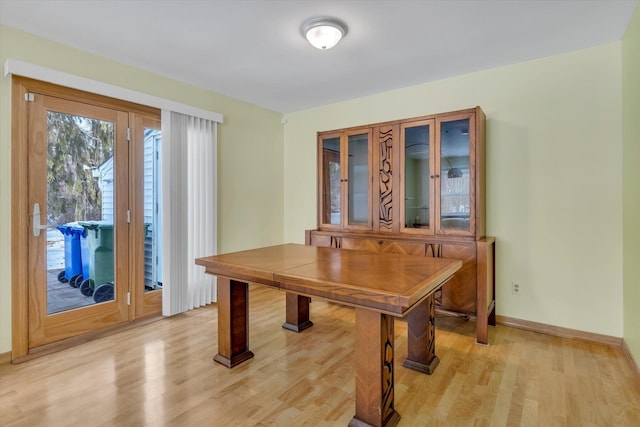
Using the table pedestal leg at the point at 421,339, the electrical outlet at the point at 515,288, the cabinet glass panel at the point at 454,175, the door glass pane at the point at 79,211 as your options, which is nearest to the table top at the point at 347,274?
the table pedestal leg at the point at 421,339

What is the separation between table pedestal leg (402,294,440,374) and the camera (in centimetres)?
213

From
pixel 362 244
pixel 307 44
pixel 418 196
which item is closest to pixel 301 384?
pixel 362 244

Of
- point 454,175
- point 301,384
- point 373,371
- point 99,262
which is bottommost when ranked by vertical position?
point 301,384

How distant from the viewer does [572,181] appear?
2.66 meters

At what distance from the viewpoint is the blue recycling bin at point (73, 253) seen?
2.60m

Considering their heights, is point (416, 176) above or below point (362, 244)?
above

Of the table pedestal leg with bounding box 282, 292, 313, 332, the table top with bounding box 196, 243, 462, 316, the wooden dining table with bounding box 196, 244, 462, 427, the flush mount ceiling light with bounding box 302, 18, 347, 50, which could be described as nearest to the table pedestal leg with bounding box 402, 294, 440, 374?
the wooden dining table with bounding box 196, 244, 462, 427

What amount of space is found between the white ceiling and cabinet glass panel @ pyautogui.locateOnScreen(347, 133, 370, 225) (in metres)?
0.66

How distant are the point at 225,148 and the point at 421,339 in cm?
297

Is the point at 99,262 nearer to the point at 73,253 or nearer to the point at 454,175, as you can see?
the point at 73,253

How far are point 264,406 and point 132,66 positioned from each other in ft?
10.0

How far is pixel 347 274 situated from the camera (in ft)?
5.82

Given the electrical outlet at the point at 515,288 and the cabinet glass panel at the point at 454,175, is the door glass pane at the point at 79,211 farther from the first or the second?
the electrical outlet at the point at 515,288

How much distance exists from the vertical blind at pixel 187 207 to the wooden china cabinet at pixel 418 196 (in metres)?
1.22
